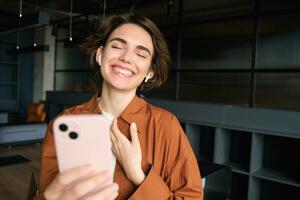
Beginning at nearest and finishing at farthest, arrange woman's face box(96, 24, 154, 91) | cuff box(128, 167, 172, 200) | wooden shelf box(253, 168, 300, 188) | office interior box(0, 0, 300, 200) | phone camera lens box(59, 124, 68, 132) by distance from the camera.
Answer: phone camera lens box(59, 124, 68, 132) → cuff box(128, 167, 172, 200) → woman's face box(96, 24, 154, 91) → wooden shelf box(253, 168, 300, 188) → office interior box(0, 0, 300, 200)

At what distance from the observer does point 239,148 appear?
3.97 meters

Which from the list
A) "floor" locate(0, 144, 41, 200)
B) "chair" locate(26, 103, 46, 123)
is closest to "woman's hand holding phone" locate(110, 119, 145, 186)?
"floor" locate(0, 144, 41, 200)

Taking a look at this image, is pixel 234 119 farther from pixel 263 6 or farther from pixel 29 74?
pixel 29 74

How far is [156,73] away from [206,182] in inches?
45.5

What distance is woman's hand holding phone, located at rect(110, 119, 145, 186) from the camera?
85 cm

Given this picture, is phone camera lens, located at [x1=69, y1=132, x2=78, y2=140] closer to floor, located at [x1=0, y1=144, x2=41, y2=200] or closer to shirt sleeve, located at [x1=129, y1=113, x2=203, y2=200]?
shirt sleeve, located at [x1=129, y1=113, x2=203, y2=200]

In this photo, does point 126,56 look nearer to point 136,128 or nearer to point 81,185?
point 136,128

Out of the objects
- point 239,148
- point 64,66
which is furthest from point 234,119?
point 64,66

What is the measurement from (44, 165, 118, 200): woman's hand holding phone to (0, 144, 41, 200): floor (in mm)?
2726

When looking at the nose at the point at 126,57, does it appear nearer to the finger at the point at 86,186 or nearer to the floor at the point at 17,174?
the finger at the point at 86,186

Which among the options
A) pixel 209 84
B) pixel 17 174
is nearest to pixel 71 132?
pixel 17 174

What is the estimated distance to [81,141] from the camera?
0.61 m

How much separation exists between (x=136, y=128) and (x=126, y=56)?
0.80ft

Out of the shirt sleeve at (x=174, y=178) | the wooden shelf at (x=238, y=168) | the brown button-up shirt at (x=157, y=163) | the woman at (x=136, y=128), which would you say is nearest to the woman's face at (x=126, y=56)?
the woman at (x=136, y=128)
